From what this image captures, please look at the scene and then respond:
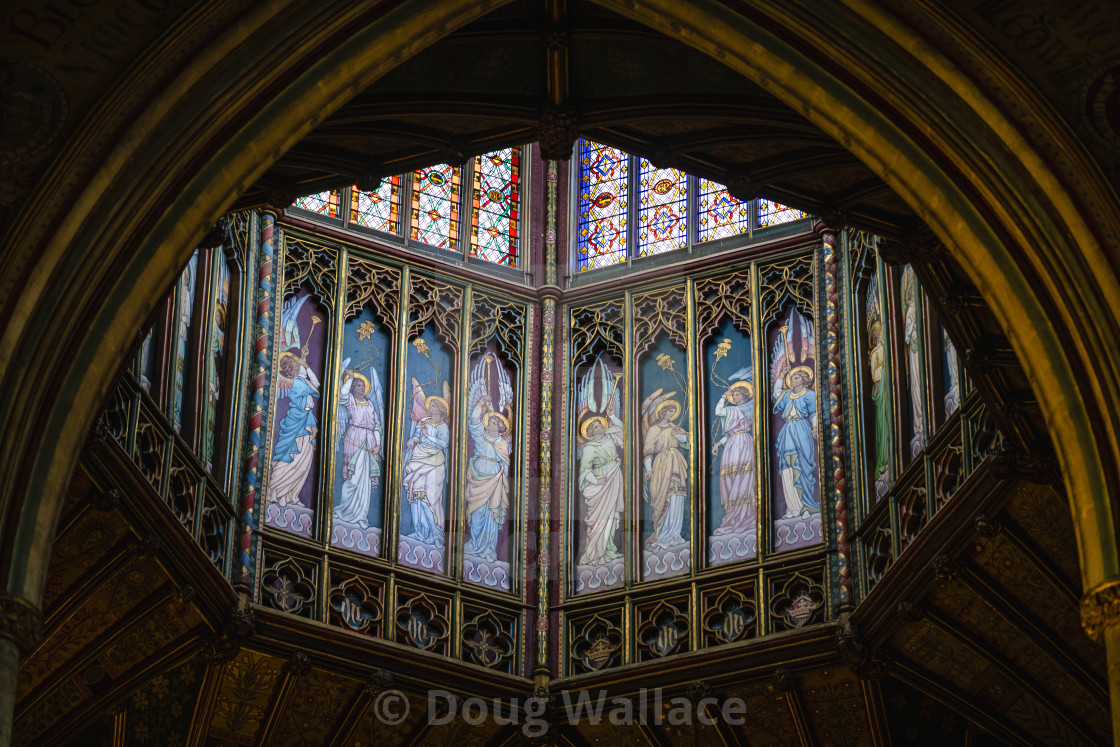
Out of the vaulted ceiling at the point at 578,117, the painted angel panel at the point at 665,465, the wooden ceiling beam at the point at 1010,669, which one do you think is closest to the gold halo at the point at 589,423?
the painted angel panel at the point at 665,465

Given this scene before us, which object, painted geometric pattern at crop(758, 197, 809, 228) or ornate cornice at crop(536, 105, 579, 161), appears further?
painted geometric pattern at crop(758, 197, 809, 228)

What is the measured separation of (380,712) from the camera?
1769 centimetres

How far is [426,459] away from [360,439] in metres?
0.71

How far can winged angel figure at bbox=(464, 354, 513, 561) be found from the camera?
19125mm

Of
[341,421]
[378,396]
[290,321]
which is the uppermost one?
[290,321]

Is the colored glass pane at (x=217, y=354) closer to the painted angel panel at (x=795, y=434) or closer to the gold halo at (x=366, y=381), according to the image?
the gold halo at (x=366, y=381)

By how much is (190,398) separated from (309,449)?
6.30 ft

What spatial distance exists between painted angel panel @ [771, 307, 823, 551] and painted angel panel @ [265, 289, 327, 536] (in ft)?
14.0

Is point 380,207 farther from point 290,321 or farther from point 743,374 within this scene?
point 743,374

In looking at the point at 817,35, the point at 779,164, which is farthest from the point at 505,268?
the point at 817,35

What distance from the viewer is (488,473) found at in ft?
63.8

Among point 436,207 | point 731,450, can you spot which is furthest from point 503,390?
point 731,450

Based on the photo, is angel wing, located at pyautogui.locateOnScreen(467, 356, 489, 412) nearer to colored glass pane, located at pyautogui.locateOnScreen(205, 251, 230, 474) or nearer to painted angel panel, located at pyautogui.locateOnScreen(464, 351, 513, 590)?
painted angel panel, located at pyautogui.locateOnScreen(464, 351, 513, 590)

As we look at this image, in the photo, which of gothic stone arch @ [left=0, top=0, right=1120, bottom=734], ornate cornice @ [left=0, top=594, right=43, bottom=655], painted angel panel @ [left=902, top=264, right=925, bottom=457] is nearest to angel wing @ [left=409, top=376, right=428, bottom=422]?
painted angel panel @ [left=902, top=264, right=925, bottom=457]
